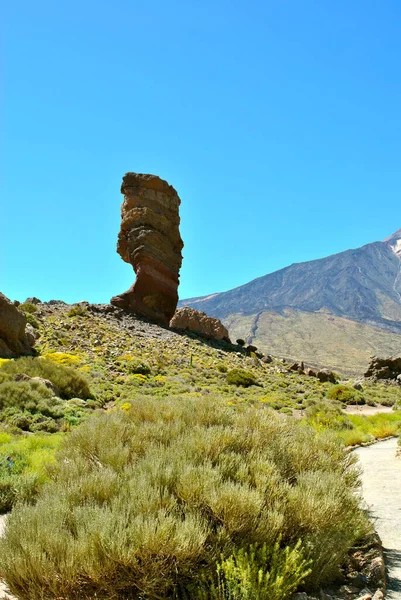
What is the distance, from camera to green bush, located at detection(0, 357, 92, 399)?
19.7m

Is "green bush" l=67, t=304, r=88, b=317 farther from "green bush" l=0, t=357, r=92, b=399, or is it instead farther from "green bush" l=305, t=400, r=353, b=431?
"green bush" l=305, t=400, r=353, b=431

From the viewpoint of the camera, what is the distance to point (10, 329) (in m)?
25.9

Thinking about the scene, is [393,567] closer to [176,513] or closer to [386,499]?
[176,513]

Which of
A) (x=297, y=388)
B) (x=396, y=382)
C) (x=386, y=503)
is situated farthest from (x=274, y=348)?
(x=386, y=503)

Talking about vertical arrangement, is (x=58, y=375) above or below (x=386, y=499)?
above

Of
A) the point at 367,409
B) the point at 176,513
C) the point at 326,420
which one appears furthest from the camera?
the point at 367,409

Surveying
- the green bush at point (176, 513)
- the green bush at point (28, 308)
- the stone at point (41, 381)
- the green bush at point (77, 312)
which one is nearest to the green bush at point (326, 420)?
the green bush at point (176, 513)

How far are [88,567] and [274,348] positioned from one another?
557 ft

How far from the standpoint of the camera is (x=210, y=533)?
138 inches

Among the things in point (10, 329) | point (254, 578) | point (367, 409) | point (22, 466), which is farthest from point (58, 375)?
point (254, 578)

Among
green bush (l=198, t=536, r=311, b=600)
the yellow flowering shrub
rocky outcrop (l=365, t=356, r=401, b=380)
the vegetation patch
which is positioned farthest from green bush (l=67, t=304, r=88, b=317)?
green bush (l=198, t=536, r=311, b=600)

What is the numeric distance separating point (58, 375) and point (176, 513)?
17.9 metres

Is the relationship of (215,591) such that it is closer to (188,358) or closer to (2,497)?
(2,497)

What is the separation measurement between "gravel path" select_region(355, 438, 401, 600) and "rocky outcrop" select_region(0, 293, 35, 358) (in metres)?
20.1
